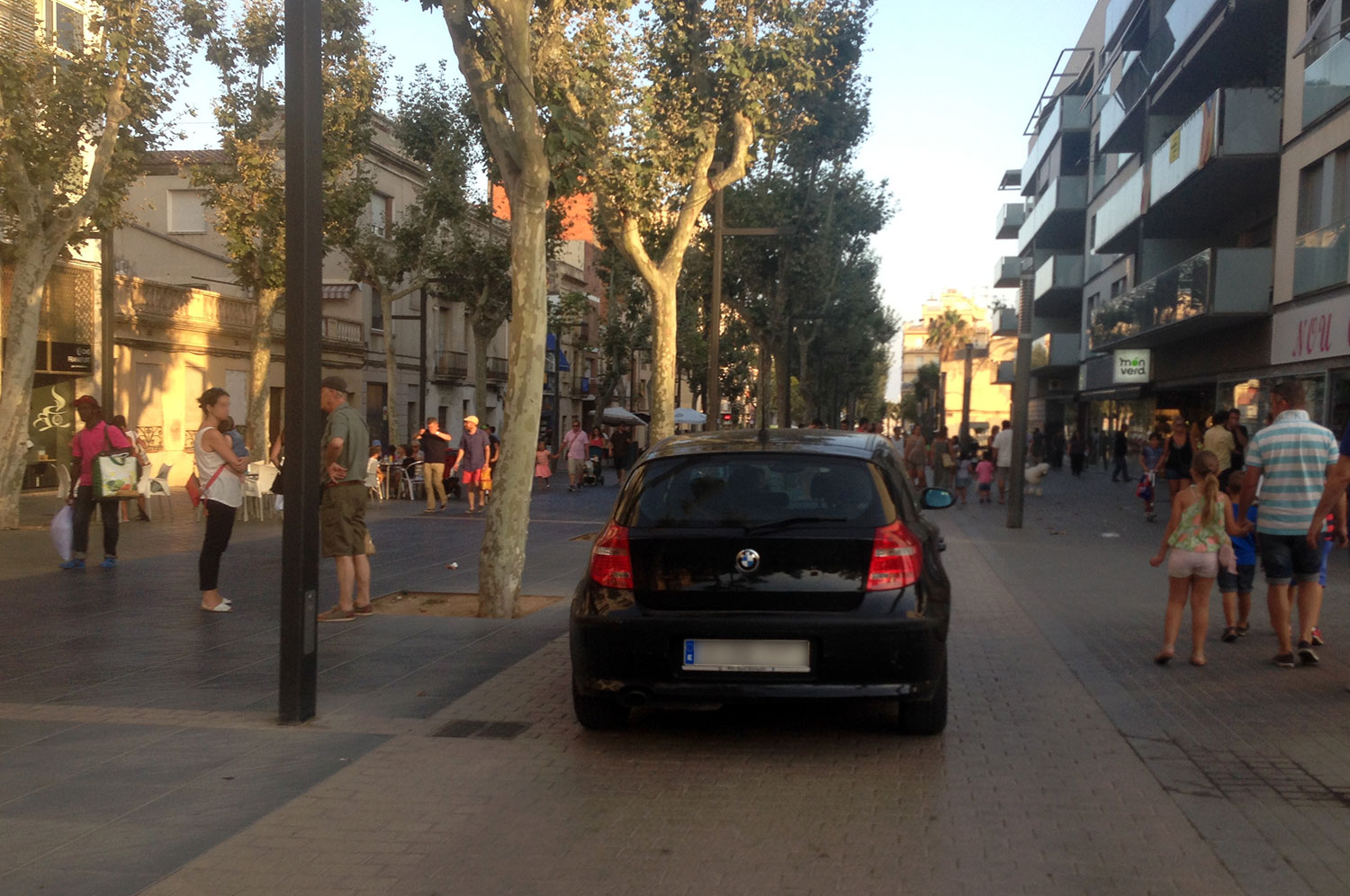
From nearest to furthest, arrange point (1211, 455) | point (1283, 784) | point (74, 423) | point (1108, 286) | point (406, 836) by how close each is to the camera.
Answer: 1. point (406, 836)
2. point (1283, 784)
3. point (1211, 455)
4. point (74, 423)
5. point (1108, 286)

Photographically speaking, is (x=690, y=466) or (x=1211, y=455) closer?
(x=690, y=466)

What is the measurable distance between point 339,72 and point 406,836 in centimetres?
2162

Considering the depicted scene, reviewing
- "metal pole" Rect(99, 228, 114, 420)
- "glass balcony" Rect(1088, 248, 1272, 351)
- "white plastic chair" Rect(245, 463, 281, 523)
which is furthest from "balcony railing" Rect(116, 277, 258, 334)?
"glass balcony" Rect(1088, 248, 1272, 351)

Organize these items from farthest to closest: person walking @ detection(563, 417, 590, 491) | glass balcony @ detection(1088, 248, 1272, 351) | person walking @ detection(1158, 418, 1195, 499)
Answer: person walking @ detection(563, 417, 590, 491)
glass balcony @ detection(1088, 248, 1272, 351)
person walking @ detection(1158, 418, 1195, 499)

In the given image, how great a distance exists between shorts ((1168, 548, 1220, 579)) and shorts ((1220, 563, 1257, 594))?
2.57 ft

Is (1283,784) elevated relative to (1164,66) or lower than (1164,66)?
lower

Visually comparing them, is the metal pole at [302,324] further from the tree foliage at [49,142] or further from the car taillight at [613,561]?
the tree foliage at [49,142]

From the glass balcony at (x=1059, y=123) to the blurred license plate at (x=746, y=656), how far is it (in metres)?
42.9

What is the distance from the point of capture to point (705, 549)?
5.66 metres

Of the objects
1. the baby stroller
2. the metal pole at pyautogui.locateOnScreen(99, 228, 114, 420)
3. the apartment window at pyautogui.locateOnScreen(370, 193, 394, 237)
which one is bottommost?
the baby stroller

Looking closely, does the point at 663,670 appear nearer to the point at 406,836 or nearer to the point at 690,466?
the point at 690,466

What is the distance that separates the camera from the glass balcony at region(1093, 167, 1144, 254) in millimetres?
29656

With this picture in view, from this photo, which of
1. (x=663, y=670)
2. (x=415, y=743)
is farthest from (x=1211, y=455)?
(x=415, y=743)

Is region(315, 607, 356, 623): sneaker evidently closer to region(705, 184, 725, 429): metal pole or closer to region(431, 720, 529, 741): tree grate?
region(431, 720, 529, 741): tree grate
